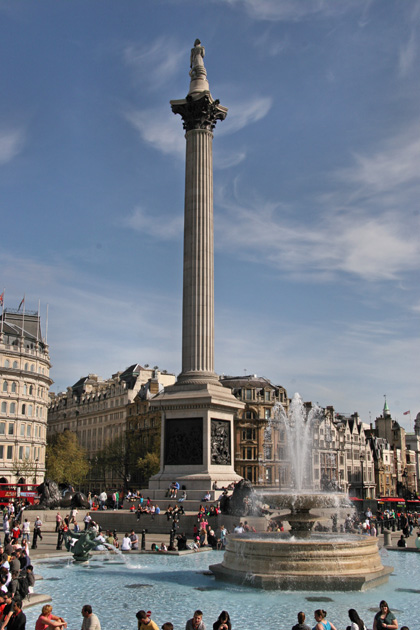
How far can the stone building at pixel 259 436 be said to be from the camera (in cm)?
8419

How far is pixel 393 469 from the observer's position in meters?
130

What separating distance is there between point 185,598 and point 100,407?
98470mm

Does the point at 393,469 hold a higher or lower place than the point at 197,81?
lower

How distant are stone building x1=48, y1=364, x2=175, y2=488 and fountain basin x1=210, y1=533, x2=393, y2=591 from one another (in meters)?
78.4

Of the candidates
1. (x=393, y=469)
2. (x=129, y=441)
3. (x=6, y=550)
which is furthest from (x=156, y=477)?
(x=393, y=469)

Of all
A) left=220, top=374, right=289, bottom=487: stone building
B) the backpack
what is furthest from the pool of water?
left=220, top=374, right=289, bottom=487: stone building

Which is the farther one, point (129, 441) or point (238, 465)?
point (129, 441)

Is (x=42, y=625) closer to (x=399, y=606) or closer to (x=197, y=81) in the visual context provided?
(x=399, y=606)

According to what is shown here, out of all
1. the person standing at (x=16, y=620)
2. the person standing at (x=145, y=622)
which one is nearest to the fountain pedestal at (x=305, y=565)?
the person standing at (x=145, y=622)

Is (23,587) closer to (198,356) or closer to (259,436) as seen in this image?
(198,356)

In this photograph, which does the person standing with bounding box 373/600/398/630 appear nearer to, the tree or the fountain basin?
the fountain basin

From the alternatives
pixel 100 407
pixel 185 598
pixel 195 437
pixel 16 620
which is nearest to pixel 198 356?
pixel 195 437

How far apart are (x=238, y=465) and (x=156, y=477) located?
47.1 metres

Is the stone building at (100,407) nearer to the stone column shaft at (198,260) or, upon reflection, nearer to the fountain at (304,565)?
the stone column shaft at (198,260)
